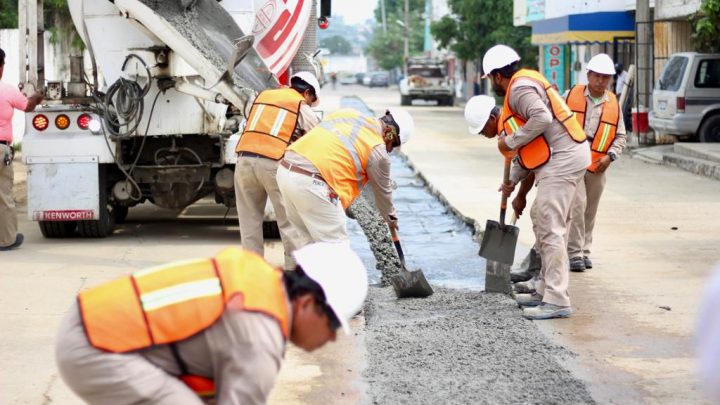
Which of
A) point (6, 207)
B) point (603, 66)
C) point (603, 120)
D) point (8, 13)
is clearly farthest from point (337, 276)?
point (8, 13)

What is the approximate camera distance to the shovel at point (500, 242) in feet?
30.6

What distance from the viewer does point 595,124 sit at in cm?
1035

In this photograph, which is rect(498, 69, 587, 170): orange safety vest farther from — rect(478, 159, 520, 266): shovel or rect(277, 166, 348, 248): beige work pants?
rect(277, 166, 348, 248): beige work pants

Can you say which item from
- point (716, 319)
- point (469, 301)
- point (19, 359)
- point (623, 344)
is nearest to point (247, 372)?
point (716, 319)

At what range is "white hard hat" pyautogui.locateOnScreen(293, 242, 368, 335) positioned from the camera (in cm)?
360

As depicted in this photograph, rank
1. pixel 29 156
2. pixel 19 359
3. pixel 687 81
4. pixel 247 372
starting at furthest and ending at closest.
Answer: pixel 687 81 < pixel 29 156 < pixel 19 359 < pixel 247 372

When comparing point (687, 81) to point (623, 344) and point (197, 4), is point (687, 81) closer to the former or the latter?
point (197, 4)

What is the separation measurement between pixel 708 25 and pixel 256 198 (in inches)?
542

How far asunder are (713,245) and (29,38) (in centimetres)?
674

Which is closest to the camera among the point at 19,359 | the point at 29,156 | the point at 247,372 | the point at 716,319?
the point at 716,319

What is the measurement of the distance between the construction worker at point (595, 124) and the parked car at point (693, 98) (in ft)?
43.1

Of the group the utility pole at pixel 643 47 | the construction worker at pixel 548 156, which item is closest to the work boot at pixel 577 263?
the construction worker at pixel 548 156

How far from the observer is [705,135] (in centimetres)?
2341

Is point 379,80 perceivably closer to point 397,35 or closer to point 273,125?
point 397,35
